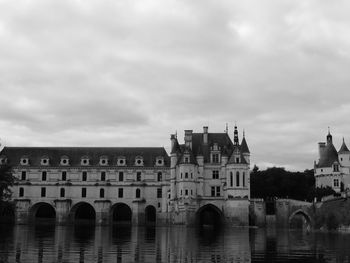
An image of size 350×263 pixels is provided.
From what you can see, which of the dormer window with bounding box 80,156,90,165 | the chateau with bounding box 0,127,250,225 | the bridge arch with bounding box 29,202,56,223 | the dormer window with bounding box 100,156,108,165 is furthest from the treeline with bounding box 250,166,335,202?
the bridge arch with bounding box 29,202,56,223

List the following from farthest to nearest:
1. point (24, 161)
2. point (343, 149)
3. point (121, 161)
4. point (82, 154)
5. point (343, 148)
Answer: point (82, 154) < point (121, 161) < point (24, 161) < point (343, 148) < point (343, 149)

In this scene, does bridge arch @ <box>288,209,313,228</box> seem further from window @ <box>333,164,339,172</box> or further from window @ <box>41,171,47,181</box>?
window @ <box>41,171,47,181</box>

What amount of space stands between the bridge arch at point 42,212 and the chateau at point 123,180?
0.15 metres

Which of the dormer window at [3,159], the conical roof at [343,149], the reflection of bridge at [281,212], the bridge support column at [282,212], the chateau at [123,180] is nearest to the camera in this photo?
the reflection of bridge at [281,212]

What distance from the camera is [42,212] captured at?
299ft

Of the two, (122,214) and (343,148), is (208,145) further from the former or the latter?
(343,148)

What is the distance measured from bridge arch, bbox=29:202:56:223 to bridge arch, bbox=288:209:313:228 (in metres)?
36.8

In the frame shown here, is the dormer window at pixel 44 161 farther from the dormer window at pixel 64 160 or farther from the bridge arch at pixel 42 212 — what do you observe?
the bridge arch at pixel 42 212

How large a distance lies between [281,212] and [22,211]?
38512 mm

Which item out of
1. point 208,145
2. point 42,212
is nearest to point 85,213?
point 42,212

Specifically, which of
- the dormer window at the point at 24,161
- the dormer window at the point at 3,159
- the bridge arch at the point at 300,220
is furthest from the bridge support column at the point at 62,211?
the bridge arch at the point at 300,220

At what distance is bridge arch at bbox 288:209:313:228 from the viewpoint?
7131cm

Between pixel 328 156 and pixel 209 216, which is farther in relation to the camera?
pixel 328 156

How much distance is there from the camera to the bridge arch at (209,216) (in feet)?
257
